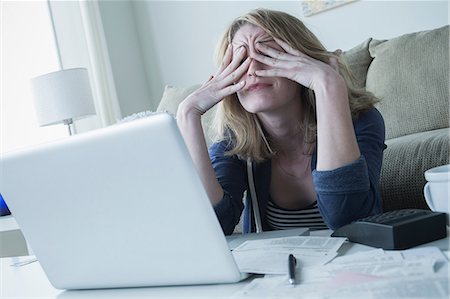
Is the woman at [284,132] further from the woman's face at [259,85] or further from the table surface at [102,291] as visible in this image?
the table surface at [102,291]

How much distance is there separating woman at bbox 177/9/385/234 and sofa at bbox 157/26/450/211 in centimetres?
39

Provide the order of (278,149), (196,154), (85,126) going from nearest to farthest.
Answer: (196,154) → (278,149) → (85,126)

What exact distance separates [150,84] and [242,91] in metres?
2.64

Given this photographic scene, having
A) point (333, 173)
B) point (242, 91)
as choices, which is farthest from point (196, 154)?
point (333, 173)

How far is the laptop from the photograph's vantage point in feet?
2.05

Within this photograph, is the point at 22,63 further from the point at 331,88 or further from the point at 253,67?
the point at 331,88

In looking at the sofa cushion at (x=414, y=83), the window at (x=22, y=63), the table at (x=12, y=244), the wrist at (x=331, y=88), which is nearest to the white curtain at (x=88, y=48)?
the window at (x=22, y=63)

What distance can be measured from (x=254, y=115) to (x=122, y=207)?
0.66m

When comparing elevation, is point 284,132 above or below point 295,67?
→ below

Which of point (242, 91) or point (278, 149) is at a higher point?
point (242, 91)

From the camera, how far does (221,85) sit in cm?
115

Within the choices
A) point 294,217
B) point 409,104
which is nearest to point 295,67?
point 294,217

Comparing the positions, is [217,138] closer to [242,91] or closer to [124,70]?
[242,91]

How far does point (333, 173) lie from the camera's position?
0.97m
